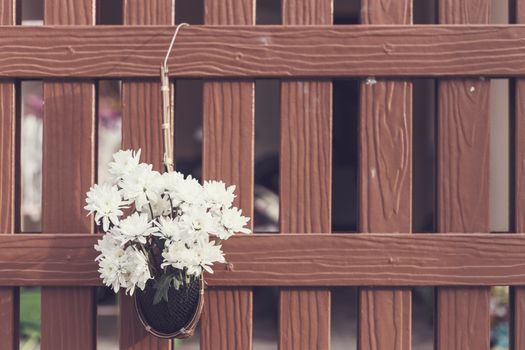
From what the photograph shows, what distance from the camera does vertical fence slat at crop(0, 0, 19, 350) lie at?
196 centimetres

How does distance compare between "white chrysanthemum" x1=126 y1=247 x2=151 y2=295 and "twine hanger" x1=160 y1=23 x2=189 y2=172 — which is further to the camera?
"twine hanger" x1=160 y1=23 x2=189 y2=172

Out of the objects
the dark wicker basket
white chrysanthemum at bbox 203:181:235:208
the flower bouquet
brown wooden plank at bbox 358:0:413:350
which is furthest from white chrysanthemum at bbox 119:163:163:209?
brown wooden plank at bbox 358:0:413:350

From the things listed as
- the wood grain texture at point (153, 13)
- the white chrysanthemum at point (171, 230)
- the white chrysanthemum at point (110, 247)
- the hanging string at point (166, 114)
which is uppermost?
the wood grain texture at point (153, 13)

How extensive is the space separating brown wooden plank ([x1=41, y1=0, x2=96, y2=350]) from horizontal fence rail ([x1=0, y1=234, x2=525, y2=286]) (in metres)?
0.05

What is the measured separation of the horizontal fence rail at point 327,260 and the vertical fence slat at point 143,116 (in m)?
0.17

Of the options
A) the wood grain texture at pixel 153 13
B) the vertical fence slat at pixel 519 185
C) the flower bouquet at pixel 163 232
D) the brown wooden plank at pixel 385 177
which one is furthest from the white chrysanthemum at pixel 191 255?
the vertical fence slat at pixel 519 185

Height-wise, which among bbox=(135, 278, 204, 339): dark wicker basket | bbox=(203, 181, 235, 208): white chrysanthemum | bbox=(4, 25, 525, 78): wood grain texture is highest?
bbox=(4, 25, 525, 78): wood grain texture

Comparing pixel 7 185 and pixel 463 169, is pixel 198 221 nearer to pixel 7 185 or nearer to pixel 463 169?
pixel 7 185

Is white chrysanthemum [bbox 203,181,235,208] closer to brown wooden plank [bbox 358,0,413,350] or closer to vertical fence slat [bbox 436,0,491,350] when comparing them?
brown wooden plank [bbox 358,0,413,350]

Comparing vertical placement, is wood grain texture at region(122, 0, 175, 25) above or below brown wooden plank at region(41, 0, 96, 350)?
above

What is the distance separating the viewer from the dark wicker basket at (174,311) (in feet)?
5.98

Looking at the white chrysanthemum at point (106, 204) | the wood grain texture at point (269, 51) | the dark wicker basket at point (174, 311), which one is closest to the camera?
the white chrysanthemum at point (106, 204)

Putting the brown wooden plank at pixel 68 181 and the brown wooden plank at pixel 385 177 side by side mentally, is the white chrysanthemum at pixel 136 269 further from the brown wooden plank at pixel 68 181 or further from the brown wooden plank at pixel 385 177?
the brown wooden plank at pixel 385 177

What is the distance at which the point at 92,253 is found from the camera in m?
1.92
